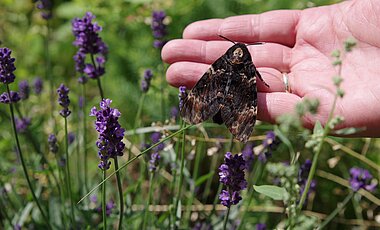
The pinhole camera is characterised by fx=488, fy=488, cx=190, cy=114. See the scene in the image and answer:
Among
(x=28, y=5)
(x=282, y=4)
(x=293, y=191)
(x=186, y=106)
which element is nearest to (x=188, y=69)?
(x=186, y=106)

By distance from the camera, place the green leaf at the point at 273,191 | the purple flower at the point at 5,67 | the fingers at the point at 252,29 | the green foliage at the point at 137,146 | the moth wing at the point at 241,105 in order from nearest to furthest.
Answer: the green leaf at the point at 273,191 → the purple flower at the point at 5,67 → the moth wing at the point at 241,105 → the green foliage at the point at 137,146 → the fingers at the point at 252,29

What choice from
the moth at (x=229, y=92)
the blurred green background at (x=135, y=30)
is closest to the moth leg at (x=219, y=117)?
the moth at (x=229, y=92)

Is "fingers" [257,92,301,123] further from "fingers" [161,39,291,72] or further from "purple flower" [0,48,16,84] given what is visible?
"purple flower" [0,48,16,84]

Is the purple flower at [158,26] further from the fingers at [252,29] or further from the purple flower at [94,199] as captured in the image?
the purple flower at [94,199]

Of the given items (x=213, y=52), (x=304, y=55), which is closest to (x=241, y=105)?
(x=213, y=52)

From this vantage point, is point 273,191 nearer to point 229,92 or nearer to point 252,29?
point 229,92

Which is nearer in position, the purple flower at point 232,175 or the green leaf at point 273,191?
the green leaf at point 273,191
